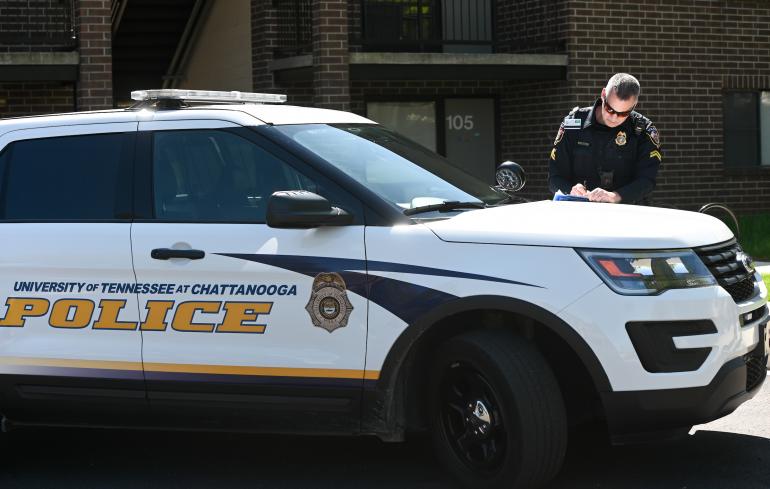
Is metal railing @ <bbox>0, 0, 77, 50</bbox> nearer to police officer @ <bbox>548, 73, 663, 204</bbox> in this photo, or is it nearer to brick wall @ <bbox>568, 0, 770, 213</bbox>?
brick wall @ <bbox>568, 0, 770, 213</bbox>

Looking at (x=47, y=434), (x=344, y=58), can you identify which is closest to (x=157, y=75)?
(x=344, y=58)

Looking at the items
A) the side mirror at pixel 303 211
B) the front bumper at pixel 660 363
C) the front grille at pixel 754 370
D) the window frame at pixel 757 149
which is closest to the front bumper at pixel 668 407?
the front bumper at pixel 660 363

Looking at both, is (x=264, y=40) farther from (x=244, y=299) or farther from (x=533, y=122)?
(x=244, y=299)

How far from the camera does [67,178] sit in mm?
6203

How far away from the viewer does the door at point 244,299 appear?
5551 millimetres

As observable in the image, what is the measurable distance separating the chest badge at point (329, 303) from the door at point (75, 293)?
867 mm

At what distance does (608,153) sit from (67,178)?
10.8 ft

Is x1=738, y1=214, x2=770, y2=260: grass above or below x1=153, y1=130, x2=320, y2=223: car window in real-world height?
below

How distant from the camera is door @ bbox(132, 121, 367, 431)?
555 cm

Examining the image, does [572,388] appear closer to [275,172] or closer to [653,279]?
[653,279]

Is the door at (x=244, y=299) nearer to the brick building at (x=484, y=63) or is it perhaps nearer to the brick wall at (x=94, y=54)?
the brick wall at (x=94, y=54)

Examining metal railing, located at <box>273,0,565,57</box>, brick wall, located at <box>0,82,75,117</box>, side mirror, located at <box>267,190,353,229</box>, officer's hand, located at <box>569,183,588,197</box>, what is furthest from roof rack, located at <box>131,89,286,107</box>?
brick wall, located at <box>0,82,75,117</box>

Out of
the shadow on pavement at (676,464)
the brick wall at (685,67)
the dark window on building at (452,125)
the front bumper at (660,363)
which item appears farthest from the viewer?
the dark window on building at (452,125)

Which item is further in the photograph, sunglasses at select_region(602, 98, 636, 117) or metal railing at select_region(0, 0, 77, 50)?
metal railing at select_region(0, 0, 77, 50)
